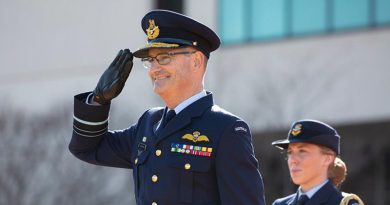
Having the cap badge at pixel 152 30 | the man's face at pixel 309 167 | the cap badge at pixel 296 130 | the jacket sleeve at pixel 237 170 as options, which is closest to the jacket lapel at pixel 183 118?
the jacket sleeve at pixel 237 170

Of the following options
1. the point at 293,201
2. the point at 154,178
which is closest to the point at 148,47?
the point at 154,178

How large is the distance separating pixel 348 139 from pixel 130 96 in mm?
6098

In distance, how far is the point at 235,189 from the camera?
579cm

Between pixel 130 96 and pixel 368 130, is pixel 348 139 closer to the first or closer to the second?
pixel 368 130

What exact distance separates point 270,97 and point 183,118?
22.6 metres

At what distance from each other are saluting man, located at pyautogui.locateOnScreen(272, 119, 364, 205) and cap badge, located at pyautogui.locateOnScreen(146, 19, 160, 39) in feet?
7.05

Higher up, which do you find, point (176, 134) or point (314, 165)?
point (176, 134)

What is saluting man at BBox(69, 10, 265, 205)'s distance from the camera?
586 centimetres

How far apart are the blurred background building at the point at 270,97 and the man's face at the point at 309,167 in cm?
1751

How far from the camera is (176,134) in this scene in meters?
6.04

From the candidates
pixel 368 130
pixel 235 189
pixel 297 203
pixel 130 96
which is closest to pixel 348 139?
pixel 368 130

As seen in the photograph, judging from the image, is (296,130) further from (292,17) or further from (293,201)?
(292,17)

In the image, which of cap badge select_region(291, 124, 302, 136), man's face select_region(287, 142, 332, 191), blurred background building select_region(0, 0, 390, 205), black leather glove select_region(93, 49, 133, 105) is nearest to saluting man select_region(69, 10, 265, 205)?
black leather glove select_region(93, 49, 133, 105)

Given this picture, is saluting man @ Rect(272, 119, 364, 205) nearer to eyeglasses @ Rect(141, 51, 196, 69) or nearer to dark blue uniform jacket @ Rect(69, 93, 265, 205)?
dark blue uniform jacket @ Rect(69, 93, 265, 205)
